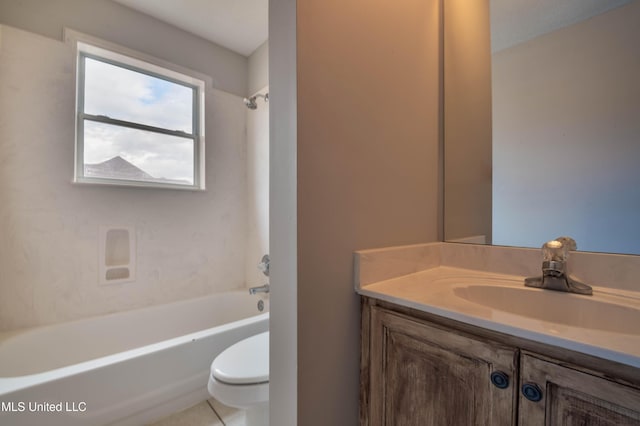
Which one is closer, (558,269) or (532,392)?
(532,392)

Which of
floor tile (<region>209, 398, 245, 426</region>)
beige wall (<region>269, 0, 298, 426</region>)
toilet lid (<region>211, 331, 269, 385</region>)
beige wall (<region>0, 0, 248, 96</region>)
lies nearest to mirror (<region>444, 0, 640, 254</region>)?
beige wall (<region>269, 0, 298, 426</region>)

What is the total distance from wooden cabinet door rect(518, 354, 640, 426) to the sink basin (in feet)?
1.06

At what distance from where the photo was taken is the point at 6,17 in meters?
1.48

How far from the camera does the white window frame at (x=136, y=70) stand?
1.70 m

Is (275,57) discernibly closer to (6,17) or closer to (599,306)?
(599,306)

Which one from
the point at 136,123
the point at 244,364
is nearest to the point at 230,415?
the point at 244,364

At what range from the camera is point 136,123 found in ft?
6.45

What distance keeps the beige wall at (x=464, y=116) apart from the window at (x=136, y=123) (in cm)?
191

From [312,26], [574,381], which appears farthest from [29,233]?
[574,381]

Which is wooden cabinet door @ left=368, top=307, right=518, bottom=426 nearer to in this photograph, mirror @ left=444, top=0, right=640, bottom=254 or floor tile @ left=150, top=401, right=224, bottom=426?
mirror @ left=444, top=0, right=640, bottom=254

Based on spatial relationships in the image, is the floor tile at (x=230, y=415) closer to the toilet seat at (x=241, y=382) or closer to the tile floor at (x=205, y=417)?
the tile floor at (x=205, y=417)

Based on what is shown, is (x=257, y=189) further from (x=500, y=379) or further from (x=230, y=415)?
(x=500, y=379)

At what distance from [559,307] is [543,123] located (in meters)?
0.62

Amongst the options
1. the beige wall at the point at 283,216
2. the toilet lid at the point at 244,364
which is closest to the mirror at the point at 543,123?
the beige wall at the point at 283,216
